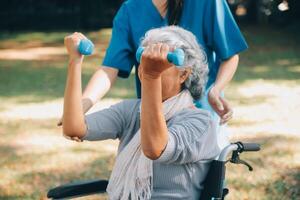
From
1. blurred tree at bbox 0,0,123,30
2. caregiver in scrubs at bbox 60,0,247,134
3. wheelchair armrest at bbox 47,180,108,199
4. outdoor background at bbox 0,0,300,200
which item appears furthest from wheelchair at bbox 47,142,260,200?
blurred tree at bbox 0,0,123,30

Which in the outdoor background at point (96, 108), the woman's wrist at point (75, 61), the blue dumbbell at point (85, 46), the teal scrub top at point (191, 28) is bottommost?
the outdoor background at point (96, 108)

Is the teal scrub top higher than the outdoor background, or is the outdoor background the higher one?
the teal scrub top

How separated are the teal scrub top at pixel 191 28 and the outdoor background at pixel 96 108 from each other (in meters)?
1.74

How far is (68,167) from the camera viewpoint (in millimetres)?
5328

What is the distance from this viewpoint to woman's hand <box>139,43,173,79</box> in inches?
75.1

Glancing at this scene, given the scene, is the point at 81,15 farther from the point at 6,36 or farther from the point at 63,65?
the point at 63,65

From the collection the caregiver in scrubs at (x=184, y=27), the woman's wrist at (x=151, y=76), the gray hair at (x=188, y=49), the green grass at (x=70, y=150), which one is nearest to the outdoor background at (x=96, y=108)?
the green grass at (x=70, y=150)

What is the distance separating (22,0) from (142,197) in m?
17.0

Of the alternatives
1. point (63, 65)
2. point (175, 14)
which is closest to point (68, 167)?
point (175, 14)

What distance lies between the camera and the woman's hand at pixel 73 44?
2172 millimetres

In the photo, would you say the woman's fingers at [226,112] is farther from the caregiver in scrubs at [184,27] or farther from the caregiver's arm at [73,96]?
the caregiver's arm at [73,96]

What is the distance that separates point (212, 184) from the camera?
8.11ft

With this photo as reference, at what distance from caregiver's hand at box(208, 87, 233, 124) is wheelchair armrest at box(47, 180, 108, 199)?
1.72ft

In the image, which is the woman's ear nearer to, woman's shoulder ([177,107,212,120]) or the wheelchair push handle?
woman's shoulder ([177,107,212,120])
